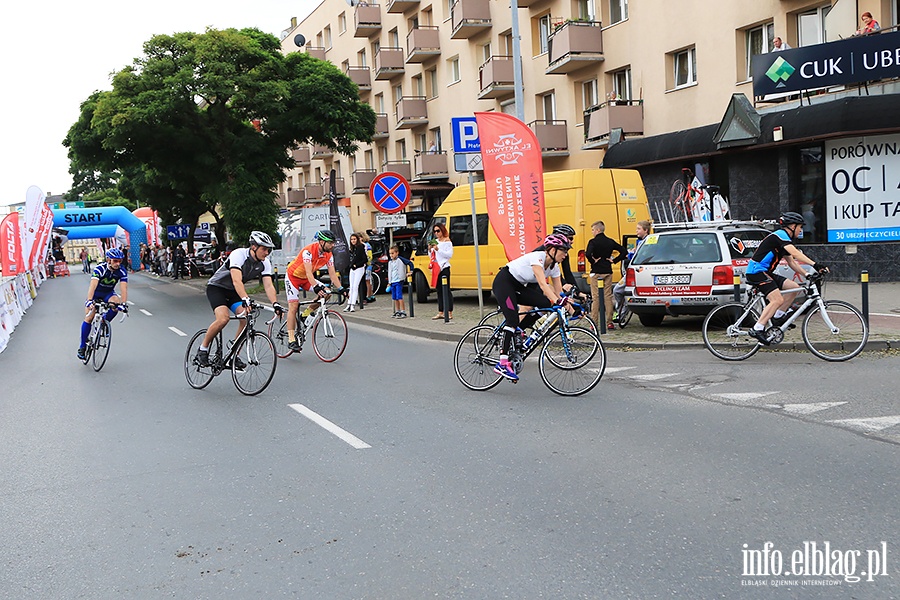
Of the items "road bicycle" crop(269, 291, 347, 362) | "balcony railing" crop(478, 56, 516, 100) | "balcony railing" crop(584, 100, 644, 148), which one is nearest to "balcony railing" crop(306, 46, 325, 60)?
"balcony railing" crop(478, 56, 516, 100)

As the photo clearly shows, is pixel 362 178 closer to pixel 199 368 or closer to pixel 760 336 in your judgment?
pixel 199 368

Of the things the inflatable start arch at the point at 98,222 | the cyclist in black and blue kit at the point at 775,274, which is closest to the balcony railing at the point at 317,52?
the inflatable start arch at the point at 98,222

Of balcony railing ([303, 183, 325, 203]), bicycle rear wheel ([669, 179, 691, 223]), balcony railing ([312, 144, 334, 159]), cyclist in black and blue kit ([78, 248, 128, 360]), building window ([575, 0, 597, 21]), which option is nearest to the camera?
cyclist in black and blue kit ([78, 248, 128, 360])

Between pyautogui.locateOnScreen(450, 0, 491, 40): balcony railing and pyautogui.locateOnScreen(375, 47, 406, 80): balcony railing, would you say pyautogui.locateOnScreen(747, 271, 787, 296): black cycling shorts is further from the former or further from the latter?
pyautogui.locateOnScreen(375, 47, 406, 80): balcony railing

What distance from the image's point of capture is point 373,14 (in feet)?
148

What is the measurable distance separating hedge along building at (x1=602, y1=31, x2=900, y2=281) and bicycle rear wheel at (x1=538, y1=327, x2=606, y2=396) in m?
12.3

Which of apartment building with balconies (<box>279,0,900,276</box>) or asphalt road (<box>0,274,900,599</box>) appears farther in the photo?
apartment building with balconies (<box>279,0,900,276</box>)

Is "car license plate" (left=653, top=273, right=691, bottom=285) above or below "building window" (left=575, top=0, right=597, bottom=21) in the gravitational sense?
below

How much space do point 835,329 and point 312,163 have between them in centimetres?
5202

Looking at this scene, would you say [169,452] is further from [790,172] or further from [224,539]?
[790,172]

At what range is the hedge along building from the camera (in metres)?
18.2

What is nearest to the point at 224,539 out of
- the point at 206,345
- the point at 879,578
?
the point at 879,578

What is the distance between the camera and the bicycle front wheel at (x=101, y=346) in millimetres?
12664

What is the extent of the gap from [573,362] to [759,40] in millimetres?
16521
